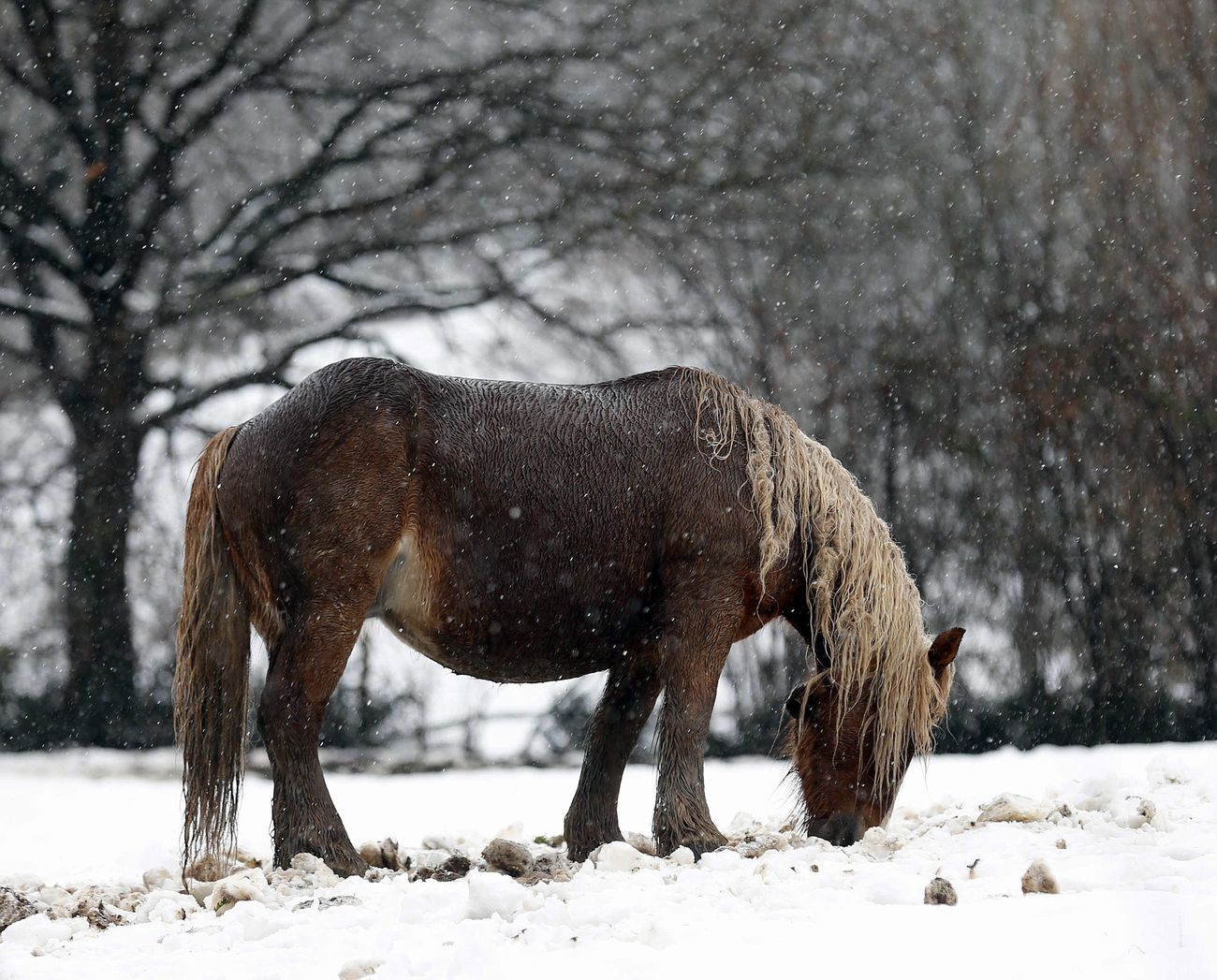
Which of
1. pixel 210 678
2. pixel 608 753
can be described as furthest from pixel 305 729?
pixel 608 753

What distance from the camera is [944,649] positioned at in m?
4.45

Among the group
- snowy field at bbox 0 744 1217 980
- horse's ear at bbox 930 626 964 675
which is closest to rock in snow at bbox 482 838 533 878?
snowy field at bbox 0 744 1217 980

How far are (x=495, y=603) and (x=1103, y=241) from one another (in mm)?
6836

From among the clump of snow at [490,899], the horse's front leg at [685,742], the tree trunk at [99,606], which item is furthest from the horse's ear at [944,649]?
the tree trunk at [99,606]

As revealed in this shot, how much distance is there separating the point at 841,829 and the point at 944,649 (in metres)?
0.72

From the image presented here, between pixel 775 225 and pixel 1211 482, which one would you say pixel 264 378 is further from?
pixel 1211 482

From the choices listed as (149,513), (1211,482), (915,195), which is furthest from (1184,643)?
(149,513)

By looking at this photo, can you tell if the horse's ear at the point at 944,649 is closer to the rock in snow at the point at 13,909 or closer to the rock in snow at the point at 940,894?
the rock in snow at the point at 940,894

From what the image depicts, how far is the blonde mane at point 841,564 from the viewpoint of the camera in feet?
14.3

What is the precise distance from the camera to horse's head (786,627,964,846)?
4.31 meters

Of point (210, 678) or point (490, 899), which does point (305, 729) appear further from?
point (490, 899)

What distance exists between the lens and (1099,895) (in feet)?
8.14

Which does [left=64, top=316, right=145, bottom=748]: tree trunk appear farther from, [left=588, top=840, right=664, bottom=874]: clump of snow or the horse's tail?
[left=588, top=840, right=664, bottom=874]: clump of snow

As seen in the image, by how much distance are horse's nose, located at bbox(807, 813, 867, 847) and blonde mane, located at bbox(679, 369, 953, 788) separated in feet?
0.54
